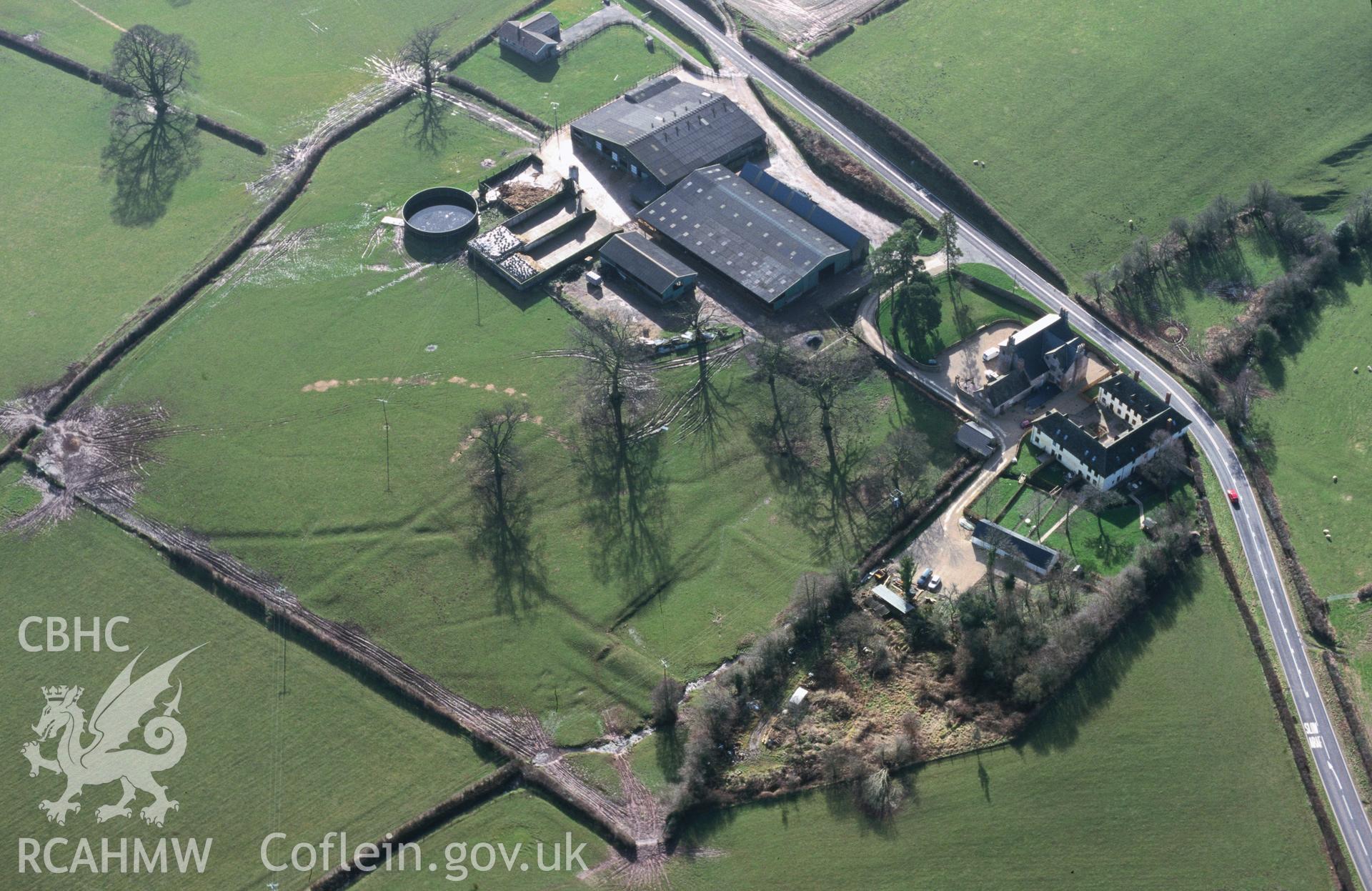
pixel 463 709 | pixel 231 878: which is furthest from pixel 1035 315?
pixel 231 878

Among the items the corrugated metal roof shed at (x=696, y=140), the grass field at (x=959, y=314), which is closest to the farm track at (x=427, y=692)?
the grass field at (x=959, y=314)

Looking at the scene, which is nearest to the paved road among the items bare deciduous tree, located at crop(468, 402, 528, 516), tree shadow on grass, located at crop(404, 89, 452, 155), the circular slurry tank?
tree shadow on grass, located at crop(404, 89, 452, 155)

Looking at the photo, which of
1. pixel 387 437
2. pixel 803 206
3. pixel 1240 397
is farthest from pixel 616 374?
pixel 1240 397

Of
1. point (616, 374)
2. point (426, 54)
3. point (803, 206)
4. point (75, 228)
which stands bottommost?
point (616, 374)

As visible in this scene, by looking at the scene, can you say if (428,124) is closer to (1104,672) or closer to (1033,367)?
(1033,367)

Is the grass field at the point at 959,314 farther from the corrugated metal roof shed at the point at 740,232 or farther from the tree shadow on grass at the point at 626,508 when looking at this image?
the tree shadow on grass at the point at 626,508

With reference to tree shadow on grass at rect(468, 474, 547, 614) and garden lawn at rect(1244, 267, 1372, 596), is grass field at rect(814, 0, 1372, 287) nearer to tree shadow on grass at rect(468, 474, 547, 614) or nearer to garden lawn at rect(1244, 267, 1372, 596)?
garden lawn at rect(1244, 267, 1372, 596)

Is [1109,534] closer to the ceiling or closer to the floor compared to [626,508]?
closer to the floor

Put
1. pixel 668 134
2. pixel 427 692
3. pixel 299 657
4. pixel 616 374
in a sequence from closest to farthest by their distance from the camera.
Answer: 1. pixel 427 692
2. pixel 299 657
3. pixel 616 374
4. pixel 668 134
